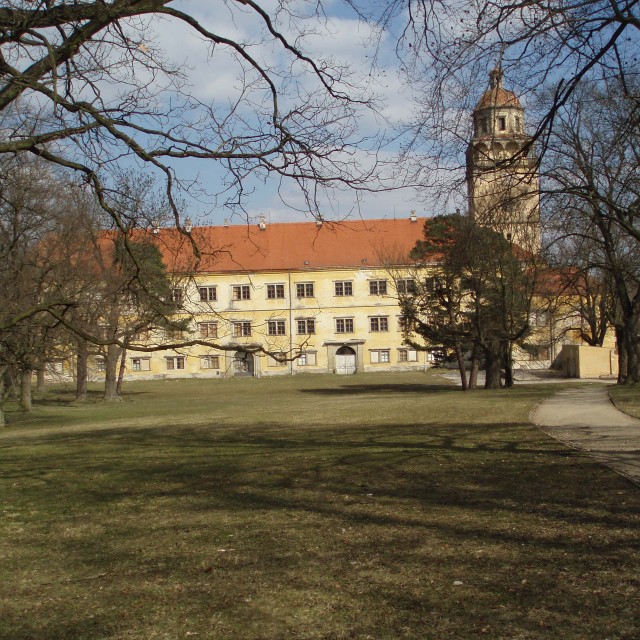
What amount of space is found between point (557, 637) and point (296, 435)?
11.8 m

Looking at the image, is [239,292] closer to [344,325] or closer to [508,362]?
[344,325]

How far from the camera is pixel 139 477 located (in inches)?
433

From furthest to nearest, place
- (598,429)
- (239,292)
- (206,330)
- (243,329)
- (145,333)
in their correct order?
(239,292) < (145,333) < (206,330) < (598,429) < (243,329)

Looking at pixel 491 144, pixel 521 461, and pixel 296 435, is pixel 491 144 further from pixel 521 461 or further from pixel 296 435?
pixel 296 435

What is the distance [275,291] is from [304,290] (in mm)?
2593

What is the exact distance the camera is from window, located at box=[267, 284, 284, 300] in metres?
71.1

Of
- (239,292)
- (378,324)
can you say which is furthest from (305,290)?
(378,324)

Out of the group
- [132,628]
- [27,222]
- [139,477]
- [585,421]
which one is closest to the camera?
[132,628]

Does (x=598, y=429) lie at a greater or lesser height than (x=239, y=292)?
lesser

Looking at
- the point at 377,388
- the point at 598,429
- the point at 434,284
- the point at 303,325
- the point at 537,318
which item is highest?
the point at 434,284

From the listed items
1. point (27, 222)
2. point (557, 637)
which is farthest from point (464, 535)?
point (27, 222)

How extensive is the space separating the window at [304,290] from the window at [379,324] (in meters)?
5.95

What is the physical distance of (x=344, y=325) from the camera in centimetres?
7125

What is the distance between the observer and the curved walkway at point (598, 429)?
10297mm
